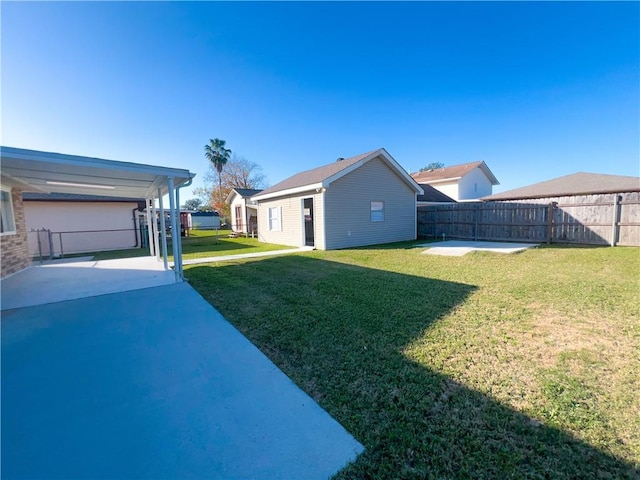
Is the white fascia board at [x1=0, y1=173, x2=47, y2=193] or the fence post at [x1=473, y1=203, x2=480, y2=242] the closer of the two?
the white fascia board at [x1=0, y1=173, x2=47, y2=193]

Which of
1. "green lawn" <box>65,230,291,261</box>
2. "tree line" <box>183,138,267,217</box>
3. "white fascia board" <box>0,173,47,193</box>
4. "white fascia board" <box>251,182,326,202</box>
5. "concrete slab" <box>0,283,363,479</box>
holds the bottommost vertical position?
"concrete slab" <box>0,283,363,479</box>

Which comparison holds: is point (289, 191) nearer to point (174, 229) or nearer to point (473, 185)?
point (174, 229)

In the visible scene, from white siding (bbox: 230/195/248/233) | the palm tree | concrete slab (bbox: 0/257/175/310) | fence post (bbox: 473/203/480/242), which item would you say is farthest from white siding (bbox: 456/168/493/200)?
the palm tree

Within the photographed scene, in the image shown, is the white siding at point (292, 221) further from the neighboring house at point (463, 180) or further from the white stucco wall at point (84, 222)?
the neighboring house at point (463, 180)

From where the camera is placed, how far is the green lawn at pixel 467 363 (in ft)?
5.57

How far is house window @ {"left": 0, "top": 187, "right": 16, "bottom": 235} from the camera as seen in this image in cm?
727

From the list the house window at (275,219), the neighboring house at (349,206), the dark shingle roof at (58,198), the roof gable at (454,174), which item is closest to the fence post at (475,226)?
the neighboring house at (349,206)

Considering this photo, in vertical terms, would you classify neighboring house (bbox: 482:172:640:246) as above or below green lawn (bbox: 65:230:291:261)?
above

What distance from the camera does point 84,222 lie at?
13.2m

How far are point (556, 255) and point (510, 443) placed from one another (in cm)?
928

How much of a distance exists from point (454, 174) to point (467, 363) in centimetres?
2622

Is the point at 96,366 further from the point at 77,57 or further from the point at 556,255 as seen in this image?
the point at 556,255

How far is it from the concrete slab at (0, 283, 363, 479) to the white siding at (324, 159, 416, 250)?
834cm

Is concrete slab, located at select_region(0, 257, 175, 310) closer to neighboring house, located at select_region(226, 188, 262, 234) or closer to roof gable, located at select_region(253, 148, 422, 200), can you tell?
roof gable, located at select_region(253, 148, 422, 200)
